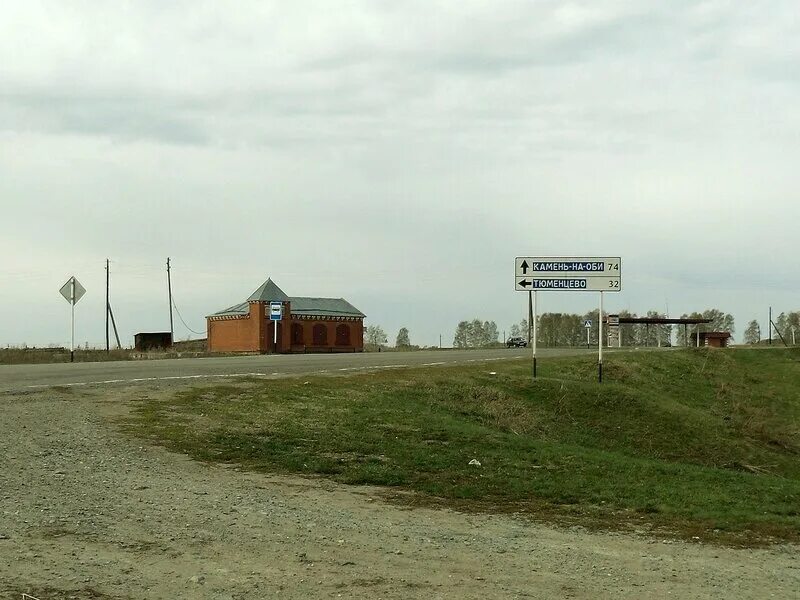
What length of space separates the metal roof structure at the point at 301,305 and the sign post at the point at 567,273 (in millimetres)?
46414

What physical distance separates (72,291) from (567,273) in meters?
18.2

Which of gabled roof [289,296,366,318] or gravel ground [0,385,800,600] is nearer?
gravel ground [0,385,800,600]

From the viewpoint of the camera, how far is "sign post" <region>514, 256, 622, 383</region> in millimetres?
25219

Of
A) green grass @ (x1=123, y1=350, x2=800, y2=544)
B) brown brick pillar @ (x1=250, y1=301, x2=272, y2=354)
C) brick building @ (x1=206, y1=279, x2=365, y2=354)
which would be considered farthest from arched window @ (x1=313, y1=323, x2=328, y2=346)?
green grass @ (x1=123, y1=350, x2=800, y2=544)

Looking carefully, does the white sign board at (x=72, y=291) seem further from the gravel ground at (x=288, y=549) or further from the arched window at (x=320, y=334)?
the arched window at (x=320, y=334)

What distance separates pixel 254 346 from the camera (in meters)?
69.2

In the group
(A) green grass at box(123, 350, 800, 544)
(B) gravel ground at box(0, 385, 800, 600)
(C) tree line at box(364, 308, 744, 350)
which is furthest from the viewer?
(C) tree line at box(364, 308, 744, 350)

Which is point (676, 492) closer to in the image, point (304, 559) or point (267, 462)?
point (267, 462)

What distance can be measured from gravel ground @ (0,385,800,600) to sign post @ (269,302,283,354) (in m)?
51.8

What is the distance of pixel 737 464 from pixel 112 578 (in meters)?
17.4

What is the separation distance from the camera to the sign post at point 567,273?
25.2 metres

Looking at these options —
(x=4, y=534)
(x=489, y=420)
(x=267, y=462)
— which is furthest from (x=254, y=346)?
(x=4, y=534)

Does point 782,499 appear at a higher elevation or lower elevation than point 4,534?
lower

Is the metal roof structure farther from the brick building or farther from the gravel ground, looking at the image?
the gravel ground
